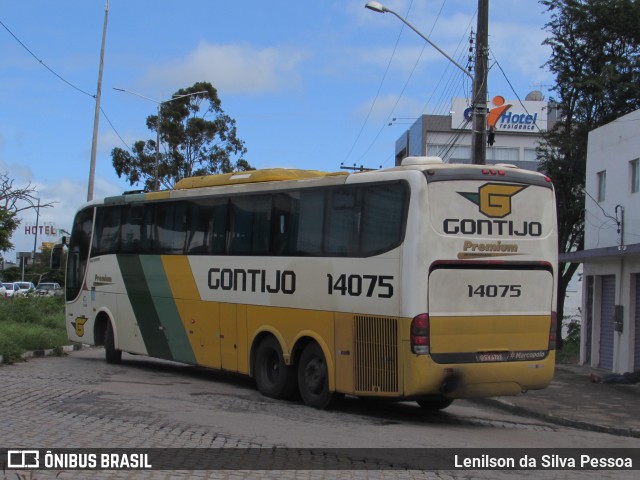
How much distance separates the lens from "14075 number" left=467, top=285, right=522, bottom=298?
36.1 feet

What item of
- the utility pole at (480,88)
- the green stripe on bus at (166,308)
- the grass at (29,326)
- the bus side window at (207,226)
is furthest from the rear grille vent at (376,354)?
the grass at (29,326)

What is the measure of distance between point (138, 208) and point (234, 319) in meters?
4.12

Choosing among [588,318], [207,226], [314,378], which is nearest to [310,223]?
[314,378]

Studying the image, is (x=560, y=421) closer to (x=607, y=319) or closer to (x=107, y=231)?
(x=607, y=319)

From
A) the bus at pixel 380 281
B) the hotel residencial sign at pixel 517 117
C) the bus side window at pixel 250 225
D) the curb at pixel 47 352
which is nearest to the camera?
the bus at pixel 380 281

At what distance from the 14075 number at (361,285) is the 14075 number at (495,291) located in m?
1.12

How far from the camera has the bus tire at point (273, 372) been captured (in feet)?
42.7

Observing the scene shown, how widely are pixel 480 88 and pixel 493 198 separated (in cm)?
789

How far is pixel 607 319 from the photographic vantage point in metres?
22.0

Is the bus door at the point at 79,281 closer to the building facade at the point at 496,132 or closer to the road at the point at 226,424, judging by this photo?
the road at the point at 226,424

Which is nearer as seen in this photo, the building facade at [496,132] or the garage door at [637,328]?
the garage door at [637,328]

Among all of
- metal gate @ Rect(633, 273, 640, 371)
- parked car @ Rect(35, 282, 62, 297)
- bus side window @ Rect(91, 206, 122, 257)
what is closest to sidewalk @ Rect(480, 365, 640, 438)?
metal gate @ Rect(633, 273, 640, 371)

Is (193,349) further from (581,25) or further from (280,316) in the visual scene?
(581,25)

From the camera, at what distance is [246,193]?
46.0 ft
